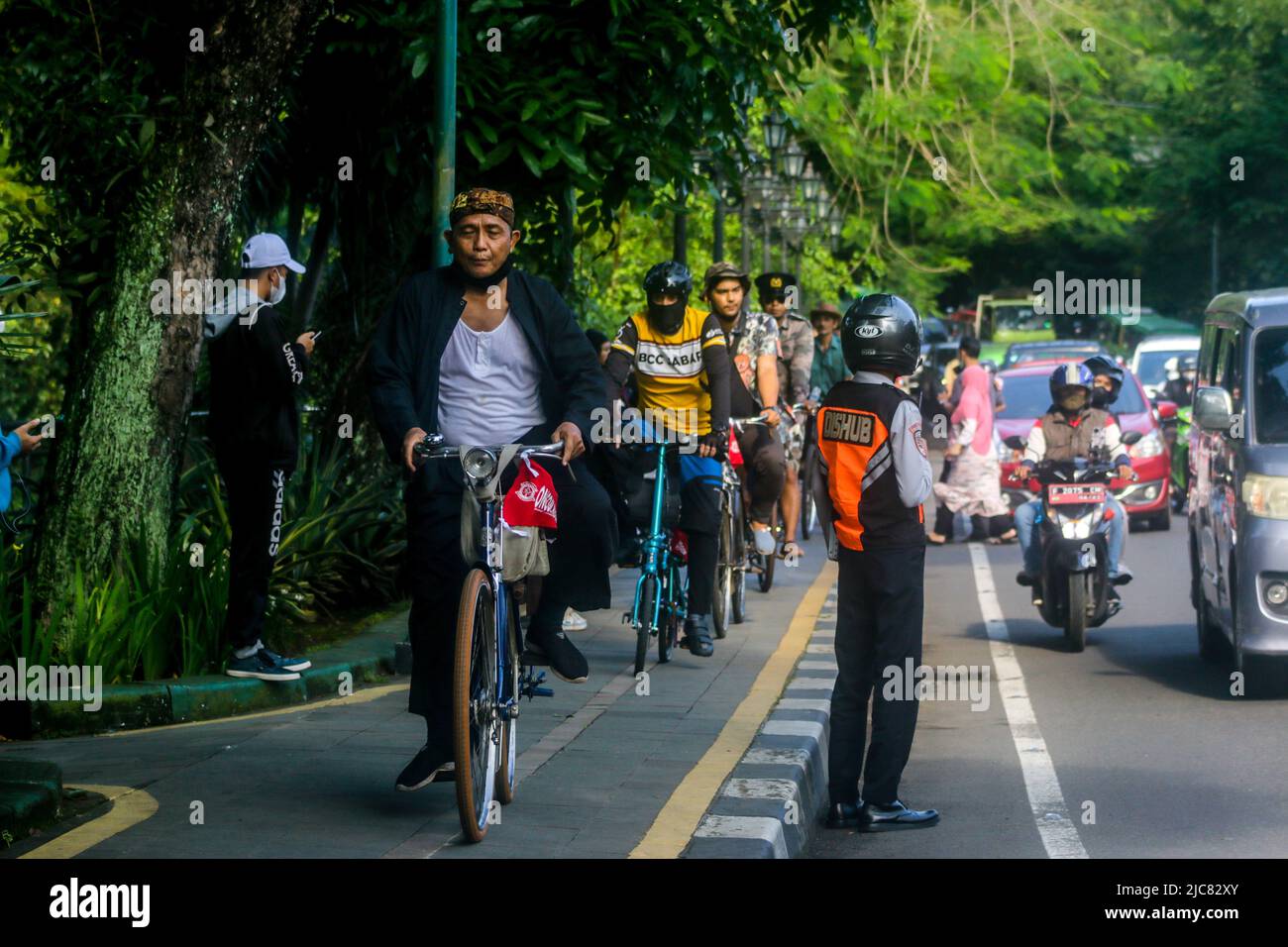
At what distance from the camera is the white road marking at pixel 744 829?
6223mm

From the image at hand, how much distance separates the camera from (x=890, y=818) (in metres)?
7.08

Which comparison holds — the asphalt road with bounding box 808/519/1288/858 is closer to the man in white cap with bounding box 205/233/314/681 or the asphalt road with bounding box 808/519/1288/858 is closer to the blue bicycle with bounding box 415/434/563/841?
the blue bicycle with bounding box 415/434/563/841

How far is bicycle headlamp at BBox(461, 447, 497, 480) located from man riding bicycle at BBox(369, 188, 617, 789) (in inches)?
9.3

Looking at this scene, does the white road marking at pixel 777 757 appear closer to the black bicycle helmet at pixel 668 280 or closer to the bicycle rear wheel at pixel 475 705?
the bicycle rear wheel at pixel 475 705

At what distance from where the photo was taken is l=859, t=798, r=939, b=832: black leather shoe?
708 centimetres

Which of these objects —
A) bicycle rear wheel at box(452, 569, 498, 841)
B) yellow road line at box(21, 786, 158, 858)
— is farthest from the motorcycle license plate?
yellow road line at box(21, 786, 158, 858)

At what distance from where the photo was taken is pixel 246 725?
8.20 meters

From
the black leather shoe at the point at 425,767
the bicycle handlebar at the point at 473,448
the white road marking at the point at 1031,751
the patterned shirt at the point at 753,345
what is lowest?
the white road marking at the point at 1031,751

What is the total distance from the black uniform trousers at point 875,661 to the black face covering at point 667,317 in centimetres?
335

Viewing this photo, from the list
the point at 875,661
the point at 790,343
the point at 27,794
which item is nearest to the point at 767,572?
the point at 790,343

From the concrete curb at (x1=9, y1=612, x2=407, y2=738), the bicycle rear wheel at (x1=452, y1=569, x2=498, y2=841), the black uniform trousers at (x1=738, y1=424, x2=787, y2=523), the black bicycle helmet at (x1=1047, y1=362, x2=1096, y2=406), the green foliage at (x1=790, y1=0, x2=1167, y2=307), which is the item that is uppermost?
the green foliage at (x1=790, y1=0, x2=1167, y2=307)

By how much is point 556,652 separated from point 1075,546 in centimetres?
564

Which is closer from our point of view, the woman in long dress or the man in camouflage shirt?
the man in camouflage shirt

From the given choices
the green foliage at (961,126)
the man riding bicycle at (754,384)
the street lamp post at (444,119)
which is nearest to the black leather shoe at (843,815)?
the street lamp post at (444,119)
